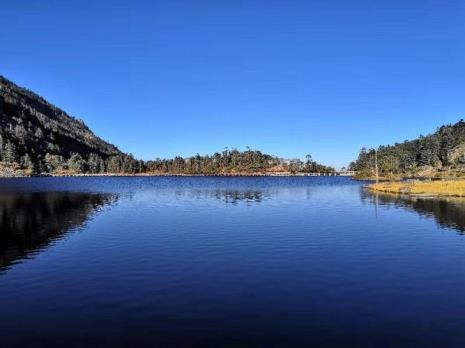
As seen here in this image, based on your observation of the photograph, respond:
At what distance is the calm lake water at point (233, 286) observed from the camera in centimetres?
1941

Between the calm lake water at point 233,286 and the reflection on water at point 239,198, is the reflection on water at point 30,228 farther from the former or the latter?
the reflection on water at point 239,198

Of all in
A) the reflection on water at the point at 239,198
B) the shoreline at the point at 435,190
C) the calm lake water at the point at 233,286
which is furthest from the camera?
the shoreline at the point at 435,190

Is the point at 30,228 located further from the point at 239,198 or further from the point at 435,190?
the point at 435,190

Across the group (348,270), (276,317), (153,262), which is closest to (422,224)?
(348,270)

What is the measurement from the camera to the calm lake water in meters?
19.4

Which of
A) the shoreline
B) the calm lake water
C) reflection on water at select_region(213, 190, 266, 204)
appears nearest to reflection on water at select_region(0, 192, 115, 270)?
the calm lake water

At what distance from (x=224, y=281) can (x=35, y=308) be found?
437 inches

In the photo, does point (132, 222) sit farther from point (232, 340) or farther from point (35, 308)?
point (232, 340)

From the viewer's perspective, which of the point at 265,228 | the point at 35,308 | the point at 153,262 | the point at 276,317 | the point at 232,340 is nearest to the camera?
the point at 232,340

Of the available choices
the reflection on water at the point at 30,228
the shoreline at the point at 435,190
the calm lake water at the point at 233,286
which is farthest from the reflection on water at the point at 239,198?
the calm lake water at the point at 233,286

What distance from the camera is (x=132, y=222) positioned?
60.5 meters

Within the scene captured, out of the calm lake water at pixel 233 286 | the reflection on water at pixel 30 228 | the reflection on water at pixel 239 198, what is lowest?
the calm lake water at pixel 233 286

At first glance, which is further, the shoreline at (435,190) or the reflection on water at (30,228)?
the shoreline at (435,190)

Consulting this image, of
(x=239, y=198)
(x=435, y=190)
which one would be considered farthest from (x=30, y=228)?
(x=435, y=190)
